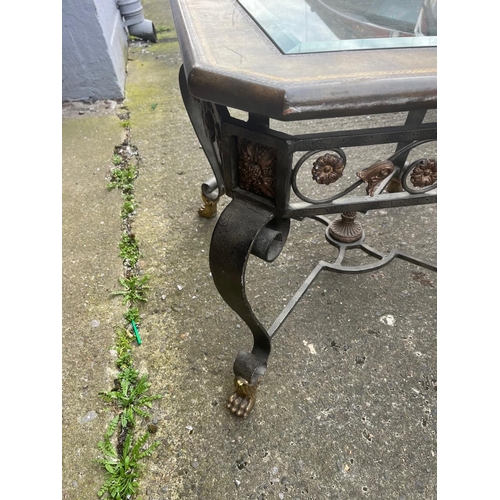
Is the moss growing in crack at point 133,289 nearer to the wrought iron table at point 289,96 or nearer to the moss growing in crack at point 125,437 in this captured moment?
the moss growing in crack at point 125,437

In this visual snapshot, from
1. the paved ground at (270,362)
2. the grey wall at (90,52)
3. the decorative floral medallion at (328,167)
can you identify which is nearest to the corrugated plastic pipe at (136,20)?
the grey wall at (90,52)

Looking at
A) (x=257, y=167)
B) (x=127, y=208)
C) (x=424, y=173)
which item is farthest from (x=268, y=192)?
(x=127, y=208)

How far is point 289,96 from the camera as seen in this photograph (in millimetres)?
643

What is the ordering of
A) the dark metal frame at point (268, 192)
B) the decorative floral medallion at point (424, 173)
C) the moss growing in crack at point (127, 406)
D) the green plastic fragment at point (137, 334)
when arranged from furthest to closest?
the green plastic fragment at point (137, 334) → the moss growing in crack at point (127, 406) → the decorative floral medallion at point (424, 173) → the dark metal frame at point (268, 192)

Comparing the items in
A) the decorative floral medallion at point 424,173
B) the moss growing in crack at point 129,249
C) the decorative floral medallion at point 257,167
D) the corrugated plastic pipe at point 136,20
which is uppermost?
the decorative floral medallion at point 257,167

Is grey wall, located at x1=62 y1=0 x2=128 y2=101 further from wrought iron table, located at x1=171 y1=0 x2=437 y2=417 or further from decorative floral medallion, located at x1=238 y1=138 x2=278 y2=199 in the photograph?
decorative floral medallion, located at x1=238 y1=138 x2=278 y2=199

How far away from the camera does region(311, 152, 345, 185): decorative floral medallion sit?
823 mm

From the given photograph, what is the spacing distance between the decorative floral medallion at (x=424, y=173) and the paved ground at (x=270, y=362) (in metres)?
0.62

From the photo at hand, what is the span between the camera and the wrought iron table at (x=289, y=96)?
67 centimetres

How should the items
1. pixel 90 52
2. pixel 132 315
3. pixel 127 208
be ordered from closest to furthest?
pixel 132 315 < pixel 127 208 < pixel 90 52

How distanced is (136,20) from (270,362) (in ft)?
10.3

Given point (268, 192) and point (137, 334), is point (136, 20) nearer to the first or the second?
point (137, 334)

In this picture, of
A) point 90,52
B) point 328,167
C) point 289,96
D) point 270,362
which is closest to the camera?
point 289,96

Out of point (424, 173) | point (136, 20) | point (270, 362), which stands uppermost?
point (424, 173)
